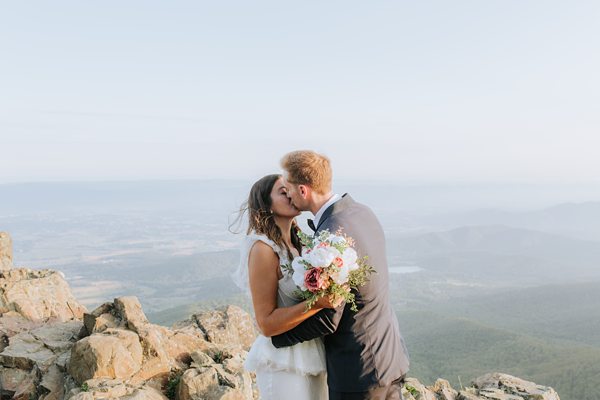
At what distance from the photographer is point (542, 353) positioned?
62812 mm

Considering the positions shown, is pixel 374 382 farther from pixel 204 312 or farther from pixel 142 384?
pixel 204 312

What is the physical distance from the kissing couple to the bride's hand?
0.04 ft

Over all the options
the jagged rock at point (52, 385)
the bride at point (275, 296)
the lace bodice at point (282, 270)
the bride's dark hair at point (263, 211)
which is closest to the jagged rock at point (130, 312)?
the jagged rock at point (52, 385)

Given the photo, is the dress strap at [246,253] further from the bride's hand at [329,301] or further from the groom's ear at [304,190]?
the bride's hand at [329,301]

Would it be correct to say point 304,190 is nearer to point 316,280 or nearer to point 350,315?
point 316,280

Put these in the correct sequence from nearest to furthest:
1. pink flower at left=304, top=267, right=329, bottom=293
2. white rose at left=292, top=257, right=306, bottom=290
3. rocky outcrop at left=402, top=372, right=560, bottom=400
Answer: pink flower at left=304, top=267, right=329, bottom=293 < white rose at left=292, top=257, right=306, bottom=290 < rocky outcrop at left=402, top=372, right=560, bottom=400

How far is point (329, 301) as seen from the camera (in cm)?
524

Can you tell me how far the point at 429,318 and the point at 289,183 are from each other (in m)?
98.7

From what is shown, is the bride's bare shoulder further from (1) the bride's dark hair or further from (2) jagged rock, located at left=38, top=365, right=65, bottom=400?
(2) jagged rock, located at left=38, top=365, right=65, bottom=400

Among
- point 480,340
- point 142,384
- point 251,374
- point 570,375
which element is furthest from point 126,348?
point 480,340

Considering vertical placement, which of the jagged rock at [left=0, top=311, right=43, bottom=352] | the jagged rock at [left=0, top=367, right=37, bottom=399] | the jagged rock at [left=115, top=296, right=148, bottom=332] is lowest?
the jagged rock at [left=0, top=367, right=37, bottom=399]

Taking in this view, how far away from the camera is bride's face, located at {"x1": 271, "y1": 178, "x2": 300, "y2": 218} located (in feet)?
20.7

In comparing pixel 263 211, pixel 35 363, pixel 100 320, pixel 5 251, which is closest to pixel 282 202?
pixel 263 211

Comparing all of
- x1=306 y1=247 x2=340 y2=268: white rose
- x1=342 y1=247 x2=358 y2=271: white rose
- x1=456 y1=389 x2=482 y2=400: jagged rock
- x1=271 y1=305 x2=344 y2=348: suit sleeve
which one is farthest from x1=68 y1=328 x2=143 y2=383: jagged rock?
x1=456 y1=389 x2=482 y2=400: jagged rock
